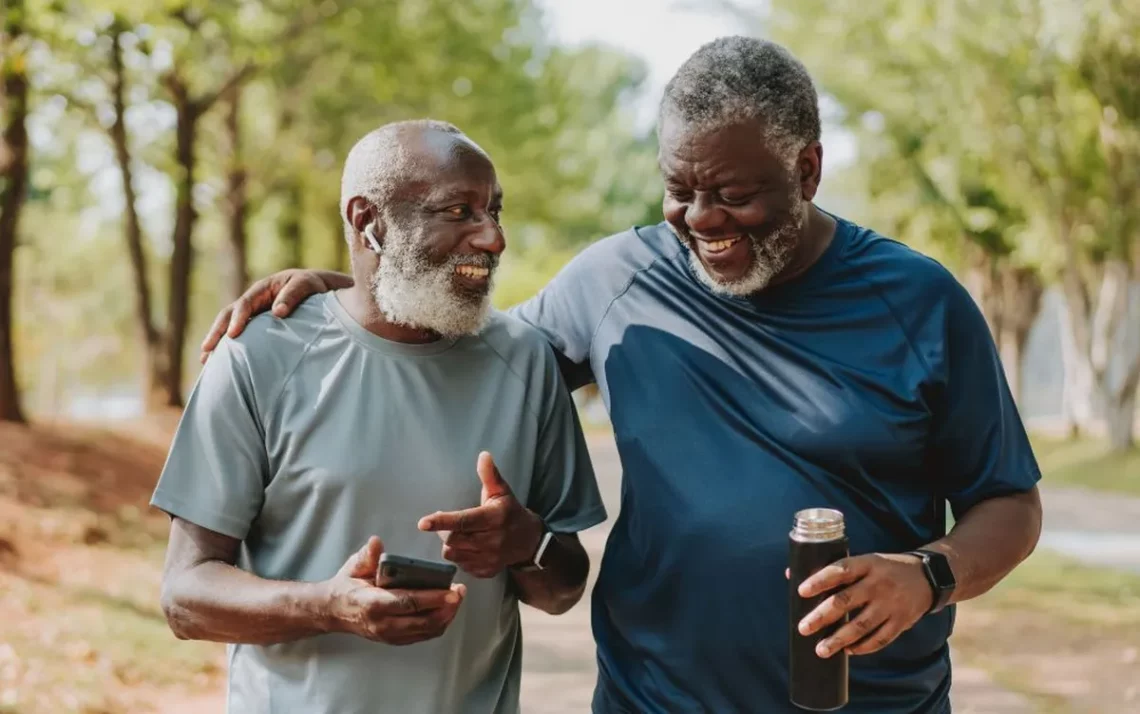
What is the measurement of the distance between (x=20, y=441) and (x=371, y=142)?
12.0m

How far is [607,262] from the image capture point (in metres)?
3.72

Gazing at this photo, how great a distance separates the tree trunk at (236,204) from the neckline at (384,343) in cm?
1860

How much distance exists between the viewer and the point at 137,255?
19016 millimetres

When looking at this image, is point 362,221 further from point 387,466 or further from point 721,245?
point 721,245

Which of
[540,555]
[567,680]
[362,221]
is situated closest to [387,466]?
[540,555]

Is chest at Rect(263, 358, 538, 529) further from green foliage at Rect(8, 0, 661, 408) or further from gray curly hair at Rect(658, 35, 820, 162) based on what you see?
green foliage at Rect(8, 0, 661, 408)

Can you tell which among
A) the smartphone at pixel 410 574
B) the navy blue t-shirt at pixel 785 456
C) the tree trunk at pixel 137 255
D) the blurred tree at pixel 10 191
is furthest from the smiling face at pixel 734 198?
the tree trunk at pixel 137 255

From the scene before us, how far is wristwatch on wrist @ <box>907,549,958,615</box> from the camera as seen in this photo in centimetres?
295

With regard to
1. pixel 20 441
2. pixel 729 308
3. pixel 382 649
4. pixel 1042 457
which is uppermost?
pixel 729 308

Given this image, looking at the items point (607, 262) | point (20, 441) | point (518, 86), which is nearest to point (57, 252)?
point (518, 86)

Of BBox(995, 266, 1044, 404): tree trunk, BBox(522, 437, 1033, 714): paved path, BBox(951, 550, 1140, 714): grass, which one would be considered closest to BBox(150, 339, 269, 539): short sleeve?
BBox(522, 437, 1033, 714): paved path

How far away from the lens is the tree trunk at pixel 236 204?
21.5m

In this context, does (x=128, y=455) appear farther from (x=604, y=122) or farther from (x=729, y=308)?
(x=604, y=122)

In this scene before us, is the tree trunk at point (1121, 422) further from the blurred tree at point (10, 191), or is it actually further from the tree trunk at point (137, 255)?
the blurred tree at point (10, 191)
